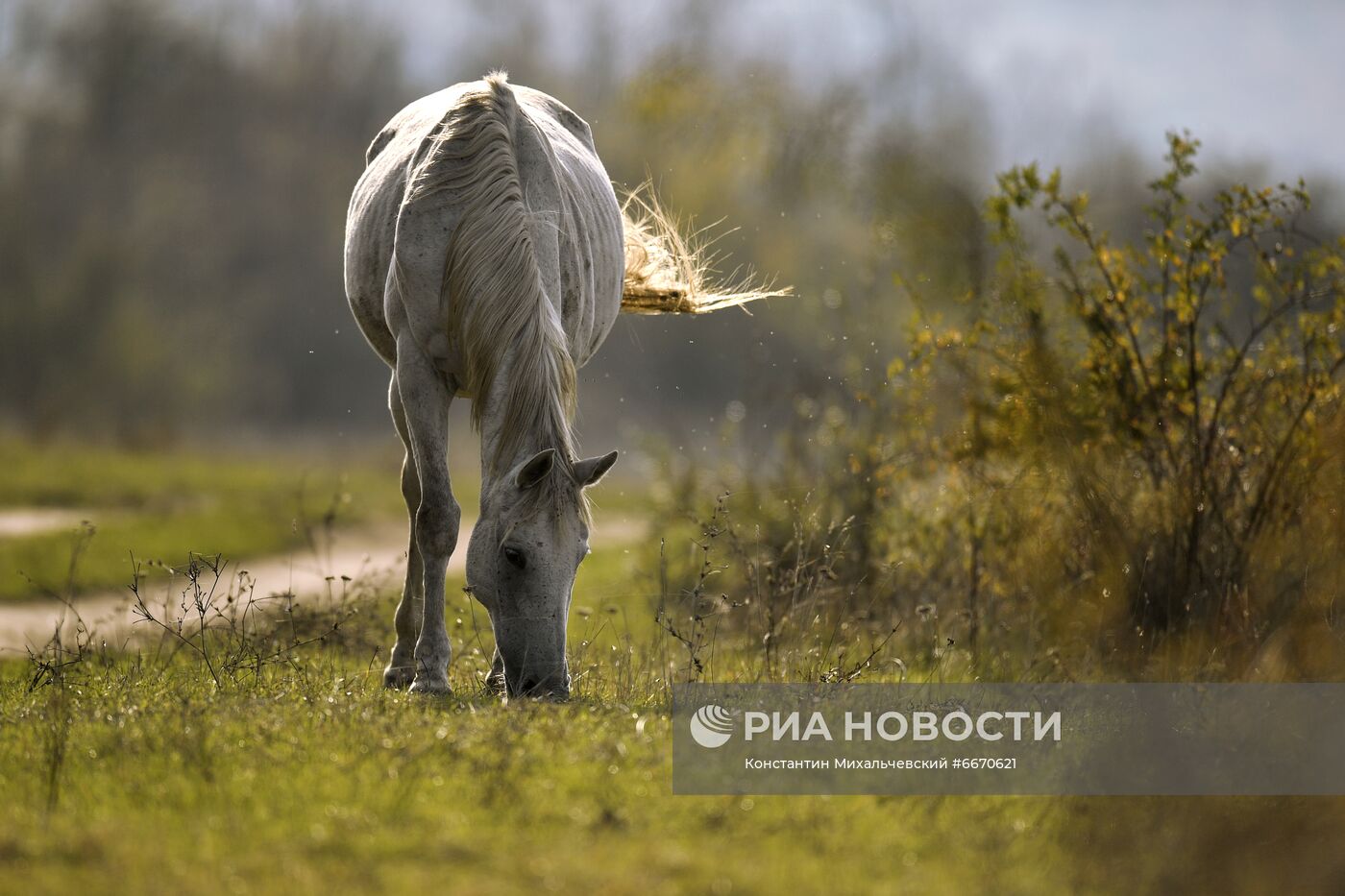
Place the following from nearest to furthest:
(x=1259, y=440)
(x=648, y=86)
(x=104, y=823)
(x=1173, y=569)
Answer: (x=104, y=823) → (x=1173, y=569) → (x=1259, y=440) → (x=648, y=86)

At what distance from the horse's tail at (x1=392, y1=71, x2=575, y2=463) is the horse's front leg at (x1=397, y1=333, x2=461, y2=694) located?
0.63 feet

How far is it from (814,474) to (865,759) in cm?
665

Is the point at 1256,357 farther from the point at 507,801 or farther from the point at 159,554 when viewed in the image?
the point at 159,554

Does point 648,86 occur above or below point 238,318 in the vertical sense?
above

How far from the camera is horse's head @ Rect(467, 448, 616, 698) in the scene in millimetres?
5078

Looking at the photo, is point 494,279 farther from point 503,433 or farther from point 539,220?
point 503,433

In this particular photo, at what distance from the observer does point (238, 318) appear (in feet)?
128

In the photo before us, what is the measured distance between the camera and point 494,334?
5414 millimetres

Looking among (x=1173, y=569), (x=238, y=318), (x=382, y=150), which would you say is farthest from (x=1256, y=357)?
(x=238, y=318)

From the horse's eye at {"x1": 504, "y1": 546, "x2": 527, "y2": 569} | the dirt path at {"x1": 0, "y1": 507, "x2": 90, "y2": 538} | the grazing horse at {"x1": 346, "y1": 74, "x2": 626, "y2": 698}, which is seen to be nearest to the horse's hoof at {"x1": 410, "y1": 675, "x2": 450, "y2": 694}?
the grazing horse at {"x1": 346, "y1": 74, "x2": 626, "y2": 698}

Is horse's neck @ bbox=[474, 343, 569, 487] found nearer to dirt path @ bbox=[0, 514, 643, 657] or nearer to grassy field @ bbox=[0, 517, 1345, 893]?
grassy field @ bbox=[0, 517, 1345, 893]

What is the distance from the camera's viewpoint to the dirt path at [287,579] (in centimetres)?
787

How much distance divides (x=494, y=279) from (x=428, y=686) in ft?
5.58

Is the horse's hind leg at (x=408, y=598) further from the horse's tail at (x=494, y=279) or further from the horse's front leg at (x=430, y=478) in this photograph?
the horse's tail at (x=494, y=279)
